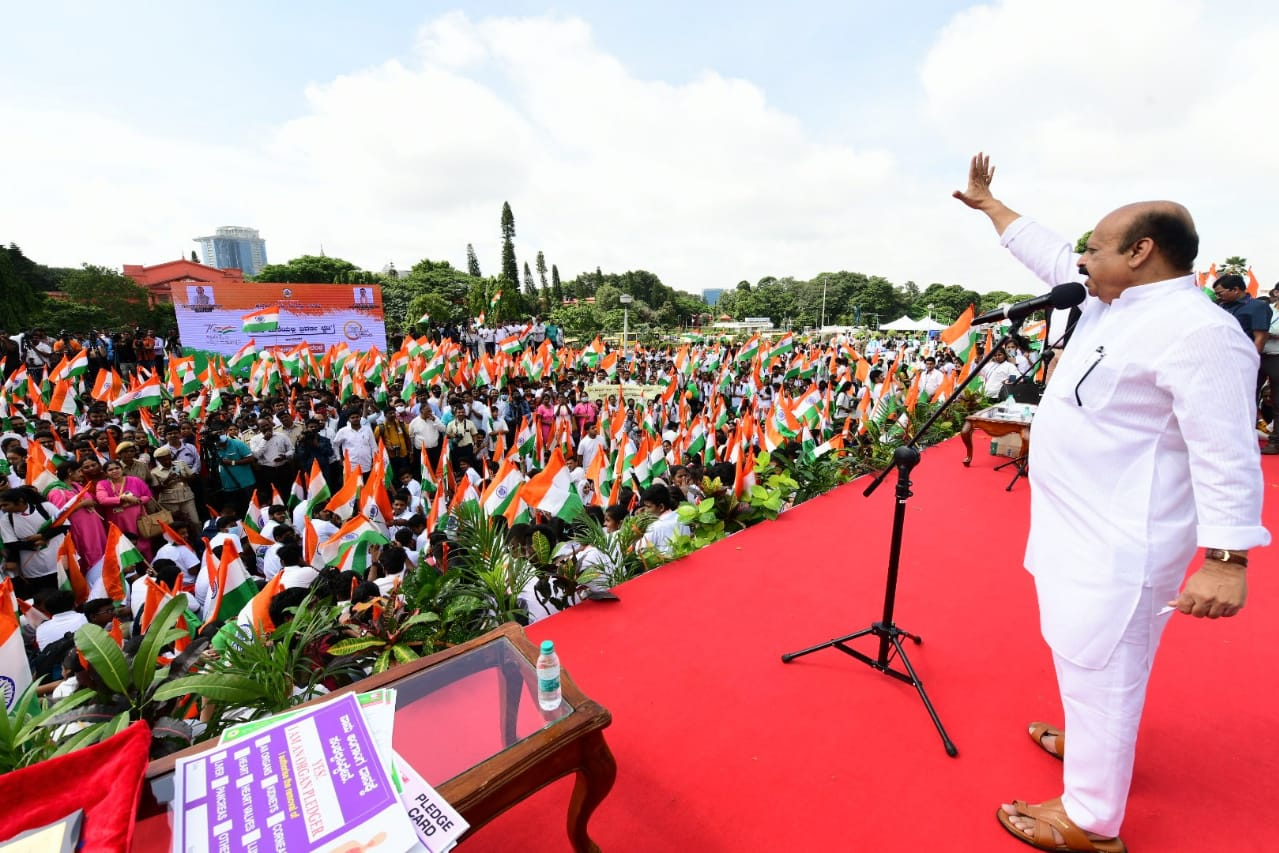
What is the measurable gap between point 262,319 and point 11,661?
15471 millimetres

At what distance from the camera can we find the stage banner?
51.1 ft

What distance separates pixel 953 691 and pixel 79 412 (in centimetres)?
1238

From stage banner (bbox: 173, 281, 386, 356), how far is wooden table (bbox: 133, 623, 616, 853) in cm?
1538

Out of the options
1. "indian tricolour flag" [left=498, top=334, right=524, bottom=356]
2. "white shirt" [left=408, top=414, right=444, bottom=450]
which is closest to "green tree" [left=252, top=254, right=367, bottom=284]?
"indian tricolour flag" [left=498, top=334, right=524, bottom=356]

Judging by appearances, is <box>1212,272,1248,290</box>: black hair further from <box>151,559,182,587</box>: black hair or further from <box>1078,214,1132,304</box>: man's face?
<box>151,559,182,587</box>: black hair

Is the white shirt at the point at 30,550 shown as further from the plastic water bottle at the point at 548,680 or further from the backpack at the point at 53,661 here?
the plastic water bottle at the point at 548,680

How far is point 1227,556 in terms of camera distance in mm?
1288

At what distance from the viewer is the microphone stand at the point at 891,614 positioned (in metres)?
2.05

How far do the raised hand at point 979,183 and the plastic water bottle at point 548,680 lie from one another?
6.44 feet

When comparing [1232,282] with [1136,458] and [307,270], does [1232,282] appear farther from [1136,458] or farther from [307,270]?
[307,270]

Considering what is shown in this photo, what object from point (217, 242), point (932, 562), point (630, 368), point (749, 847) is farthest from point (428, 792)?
point (217, 242)

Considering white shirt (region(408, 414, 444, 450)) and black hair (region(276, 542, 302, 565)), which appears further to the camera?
white shirt (region(408, 414, 444, 450))

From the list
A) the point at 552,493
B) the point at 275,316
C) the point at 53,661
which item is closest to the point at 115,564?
the point at 53,661

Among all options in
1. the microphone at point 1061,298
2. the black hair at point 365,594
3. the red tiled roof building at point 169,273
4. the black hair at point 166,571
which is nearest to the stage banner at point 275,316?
the black hair at point 166,571
